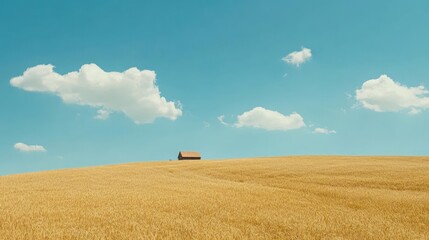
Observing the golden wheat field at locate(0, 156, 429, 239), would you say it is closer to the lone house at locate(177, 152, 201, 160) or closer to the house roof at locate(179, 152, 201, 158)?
the lone house at locate(177, 152, 201, 160)

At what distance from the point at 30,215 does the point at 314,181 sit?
16954mm

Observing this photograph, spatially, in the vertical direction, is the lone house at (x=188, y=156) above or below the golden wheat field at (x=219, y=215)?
above

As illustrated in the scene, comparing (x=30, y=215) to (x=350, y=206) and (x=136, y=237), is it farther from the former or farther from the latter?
(x=350, y=206)

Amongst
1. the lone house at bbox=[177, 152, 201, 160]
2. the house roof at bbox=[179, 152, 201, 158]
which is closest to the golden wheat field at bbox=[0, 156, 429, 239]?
the lone house at bbox=[177, 152, 201, 160]

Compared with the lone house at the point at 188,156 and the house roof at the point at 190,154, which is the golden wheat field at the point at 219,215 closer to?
the lone house at the point at 188,156

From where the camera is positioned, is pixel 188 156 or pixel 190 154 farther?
pixel 190 154

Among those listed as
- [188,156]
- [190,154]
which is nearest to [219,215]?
[188,156]

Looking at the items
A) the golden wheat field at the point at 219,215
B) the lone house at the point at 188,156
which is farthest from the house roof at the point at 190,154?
the golden wheat field at the point at 219,215

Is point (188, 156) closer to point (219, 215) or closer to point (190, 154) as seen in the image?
point (190, 154)

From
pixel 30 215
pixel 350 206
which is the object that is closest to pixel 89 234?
pixel 30 215

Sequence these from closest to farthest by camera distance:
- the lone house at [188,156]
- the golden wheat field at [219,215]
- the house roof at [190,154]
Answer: the golden wheat field at [219,215]
the lone house at [188,156]
the house roof at [190,154]

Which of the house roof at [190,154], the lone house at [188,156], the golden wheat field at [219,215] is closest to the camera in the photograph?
the golden wheat field at [219,215]

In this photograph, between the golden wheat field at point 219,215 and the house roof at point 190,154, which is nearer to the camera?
the golden wheat field at point 219,215

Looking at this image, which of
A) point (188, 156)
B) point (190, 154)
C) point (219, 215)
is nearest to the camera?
point (219, 215)
